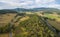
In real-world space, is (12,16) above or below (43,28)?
above

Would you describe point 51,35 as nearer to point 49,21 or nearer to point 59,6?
point 49,21

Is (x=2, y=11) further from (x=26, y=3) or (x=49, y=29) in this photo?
(x=49, y=29)

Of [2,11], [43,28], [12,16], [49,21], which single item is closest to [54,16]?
[49,21]

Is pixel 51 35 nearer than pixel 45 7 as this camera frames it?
Yes

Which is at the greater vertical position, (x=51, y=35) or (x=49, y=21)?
(x=49, y=21)

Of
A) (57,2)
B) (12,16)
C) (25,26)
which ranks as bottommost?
(25,26)

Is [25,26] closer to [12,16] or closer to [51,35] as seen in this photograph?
[12,16]

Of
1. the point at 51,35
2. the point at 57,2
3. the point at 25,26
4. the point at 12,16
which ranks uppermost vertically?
the point at 57,2

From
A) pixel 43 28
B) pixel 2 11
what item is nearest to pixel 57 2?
pixel 43 28
